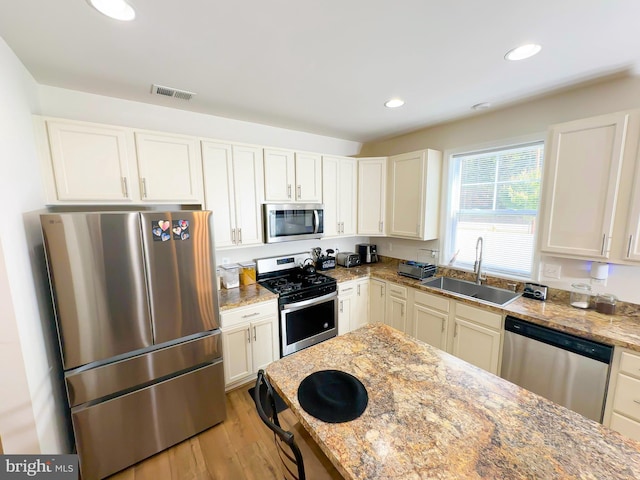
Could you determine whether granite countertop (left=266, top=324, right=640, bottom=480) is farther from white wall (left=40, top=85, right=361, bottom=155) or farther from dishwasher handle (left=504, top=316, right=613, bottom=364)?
white wall (left=40, top=85, right=361, bottom=155)

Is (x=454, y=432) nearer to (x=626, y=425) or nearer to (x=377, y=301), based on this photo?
(x=626, y=425)

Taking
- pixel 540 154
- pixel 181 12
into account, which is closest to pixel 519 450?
pixel 181 12

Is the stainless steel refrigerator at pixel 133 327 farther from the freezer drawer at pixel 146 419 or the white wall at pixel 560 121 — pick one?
the white wall at pixel 560 121

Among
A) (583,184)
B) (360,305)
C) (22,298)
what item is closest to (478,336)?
(360,305)

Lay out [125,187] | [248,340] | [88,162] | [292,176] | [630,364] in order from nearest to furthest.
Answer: [630,364], [88,162], [125,187], [248,340], [292,176]

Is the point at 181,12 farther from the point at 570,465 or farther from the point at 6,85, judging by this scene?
the point at 570,465

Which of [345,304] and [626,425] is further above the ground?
[345,304]

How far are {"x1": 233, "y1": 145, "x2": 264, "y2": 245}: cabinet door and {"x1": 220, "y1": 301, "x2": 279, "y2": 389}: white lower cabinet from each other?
2.26ft

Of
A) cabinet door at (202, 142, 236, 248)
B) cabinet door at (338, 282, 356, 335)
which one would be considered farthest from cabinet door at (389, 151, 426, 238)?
cabinet door at (202, 142, 236, 248)

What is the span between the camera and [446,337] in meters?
2.52

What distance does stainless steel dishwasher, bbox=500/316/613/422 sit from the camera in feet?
5.56

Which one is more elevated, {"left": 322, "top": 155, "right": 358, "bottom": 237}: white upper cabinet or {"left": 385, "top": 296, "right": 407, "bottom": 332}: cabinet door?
{"left": 322, "top": 155, "right": 358, "bottom": 237}: white upper cabinet

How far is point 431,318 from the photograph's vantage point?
2646 mm

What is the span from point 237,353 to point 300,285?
87cm
